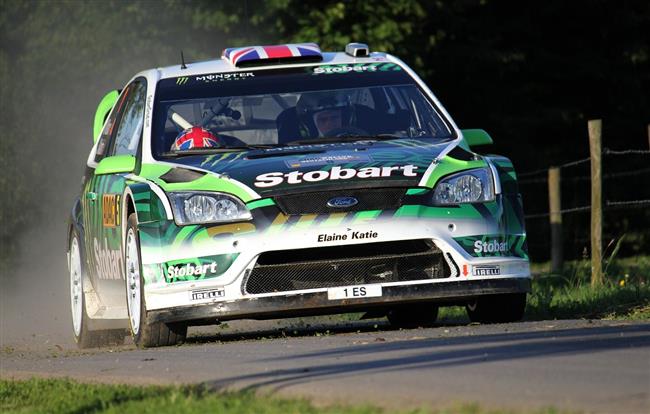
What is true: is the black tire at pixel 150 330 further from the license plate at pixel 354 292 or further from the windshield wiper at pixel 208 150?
the license plate at pixel 354 292

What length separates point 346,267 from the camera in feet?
33.1

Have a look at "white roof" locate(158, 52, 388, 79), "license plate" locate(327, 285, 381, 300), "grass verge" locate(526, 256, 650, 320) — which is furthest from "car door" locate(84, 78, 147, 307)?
"grass verge" locate(526, 256, 650, 320)

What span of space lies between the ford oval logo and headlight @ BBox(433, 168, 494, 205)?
1.49 ft

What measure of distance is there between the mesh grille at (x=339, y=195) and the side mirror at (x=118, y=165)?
4.09ft

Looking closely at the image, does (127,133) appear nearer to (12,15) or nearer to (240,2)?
(240,2)

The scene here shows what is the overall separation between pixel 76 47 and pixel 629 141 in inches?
477

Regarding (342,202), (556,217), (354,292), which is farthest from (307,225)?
(556,217)

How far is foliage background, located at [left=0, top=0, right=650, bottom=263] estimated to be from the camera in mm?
28125

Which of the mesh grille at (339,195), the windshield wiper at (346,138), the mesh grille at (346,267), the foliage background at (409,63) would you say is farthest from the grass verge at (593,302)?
the foliage background at (409,63)

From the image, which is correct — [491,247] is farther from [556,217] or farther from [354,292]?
[556,217]

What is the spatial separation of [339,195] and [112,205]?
5.97 ft

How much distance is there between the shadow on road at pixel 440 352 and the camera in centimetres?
763

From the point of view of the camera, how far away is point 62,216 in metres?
28.2

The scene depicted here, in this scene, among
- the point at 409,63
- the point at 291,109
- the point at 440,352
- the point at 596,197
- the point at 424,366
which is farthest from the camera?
the point at 409,63
